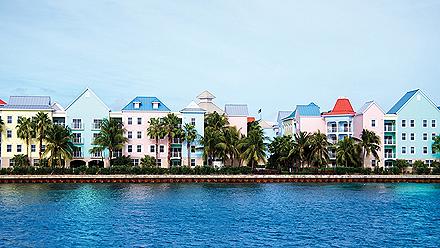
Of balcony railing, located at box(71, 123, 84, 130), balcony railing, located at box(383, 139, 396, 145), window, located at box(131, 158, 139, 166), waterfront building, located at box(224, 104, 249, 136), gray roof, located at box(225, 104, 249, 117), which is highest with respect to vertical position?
gray roof, located at box(225, 104, 249, 117)

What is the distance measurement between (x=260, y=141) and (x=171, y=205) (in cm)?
3334

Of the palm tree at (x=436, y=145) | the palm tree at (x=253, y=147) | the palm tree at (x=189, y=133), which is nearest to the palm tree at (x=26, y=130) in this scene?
the palm tree at (x=189, y=133)

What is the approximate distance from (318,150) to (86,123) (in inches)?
1382

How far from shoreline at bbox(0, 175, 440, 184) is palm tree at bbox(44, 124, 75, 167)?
477cm

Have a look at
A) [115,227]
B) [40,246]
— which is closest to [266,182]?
[115,227]

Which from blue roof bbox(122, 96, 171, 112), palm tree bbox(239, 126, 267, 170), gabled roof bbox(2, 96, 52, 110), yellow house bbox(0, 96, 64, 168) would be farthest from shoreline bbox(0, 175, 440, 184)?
blue roof bbox(122, 96, 171, 112)

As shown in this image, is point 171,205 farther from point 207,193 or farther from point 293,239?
point 293,239

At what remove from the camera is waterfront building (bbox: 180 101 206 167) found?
286ft

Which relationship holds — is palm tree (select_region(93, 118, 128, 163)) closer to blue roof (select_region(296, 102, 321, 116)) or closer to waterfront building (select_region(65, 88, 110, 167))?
waterfront building (select_region(65, 88, 110, 167))

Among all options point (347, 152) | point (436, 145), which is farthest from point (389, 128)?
point (347, 152)

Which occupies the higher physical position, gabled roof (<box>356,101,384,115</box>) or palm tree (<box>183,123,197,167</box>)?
gabled roof (<box>356,101,384,115</box>)

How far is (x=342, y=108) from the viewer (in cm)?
9244

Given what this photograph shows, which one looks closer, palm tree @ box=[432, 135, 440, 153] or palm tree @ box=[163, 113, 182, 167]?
palm tree @ box=[163, 113, 182, 167]

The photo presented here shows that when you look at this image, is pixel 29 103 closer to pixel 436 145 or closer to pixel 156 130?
pixel 156 130
